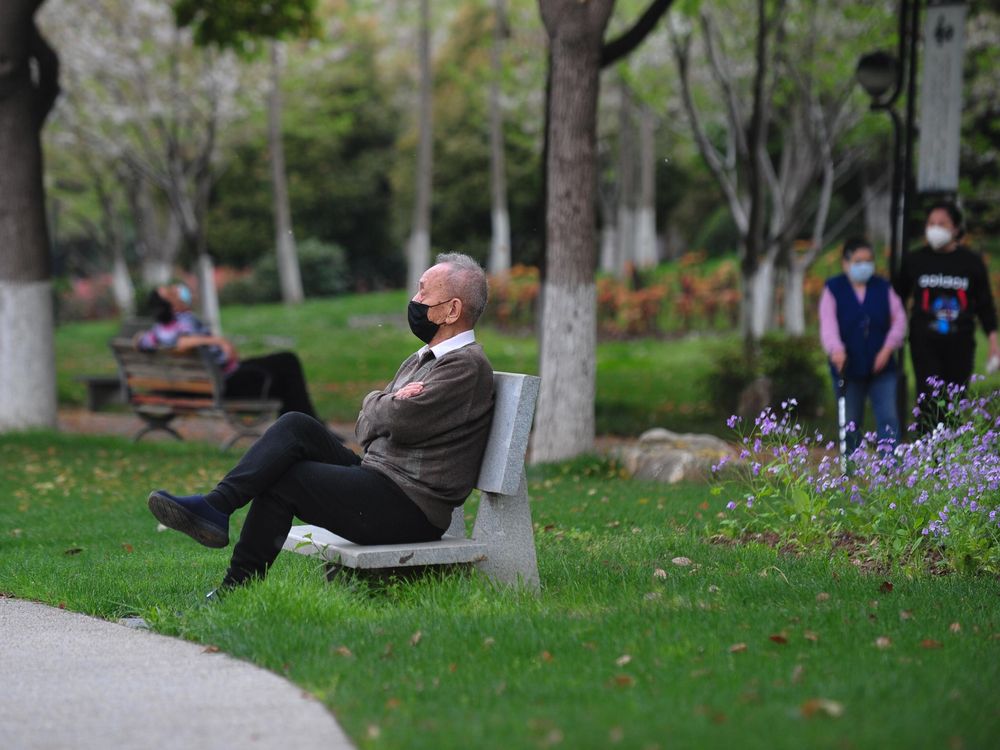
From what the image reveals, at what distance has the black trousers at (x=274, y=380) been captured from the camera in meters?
12.4

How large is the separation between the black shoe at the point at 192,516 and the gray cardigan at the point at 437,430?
0.71 meters

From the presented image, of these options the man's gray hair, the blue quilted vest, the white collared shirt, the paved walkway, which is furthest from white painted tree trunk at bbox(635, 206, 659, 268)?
the paved walkway

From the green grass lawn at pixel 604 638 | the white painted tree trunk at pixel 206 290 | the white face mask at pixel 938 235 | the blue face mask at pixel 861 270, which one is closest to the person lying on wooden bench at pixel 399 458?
the green grass lawn at pixel 604 638

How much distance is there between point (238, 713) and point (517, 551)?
6.28 feet

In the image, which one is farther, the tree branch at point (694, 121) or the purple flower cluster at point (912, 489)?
the tree branch at point (694, 121)

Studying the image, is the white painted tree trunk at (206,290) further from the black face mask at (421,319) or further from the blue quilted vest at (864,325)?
the black face mask at (421,319)

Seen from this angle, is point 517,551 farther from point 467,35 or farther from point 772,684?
point 467,35

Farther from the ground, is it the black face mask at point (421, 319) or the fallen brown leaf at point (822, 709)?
the black face mask at point (421, 319)

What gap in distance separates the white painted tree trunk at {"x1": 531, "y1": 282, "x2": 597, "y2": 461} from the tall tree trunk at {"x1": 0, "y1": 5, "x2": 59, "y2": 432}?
5.34 metres

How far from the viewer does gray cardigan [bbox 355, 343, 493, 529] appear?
577cm

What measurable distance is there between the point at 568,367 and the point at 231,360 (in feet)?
11.1

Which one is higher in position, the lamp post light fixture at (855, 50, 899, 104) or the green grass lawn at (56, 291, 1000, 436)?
the lamp post light fixture at (855, 50, 899, 104)

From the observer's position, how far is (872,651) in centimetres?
493

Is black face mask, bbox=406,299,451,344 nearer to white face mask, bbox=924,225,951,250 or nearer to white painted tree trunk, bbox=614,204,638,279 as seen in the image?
white face mask, bbox=924,225,951,250
